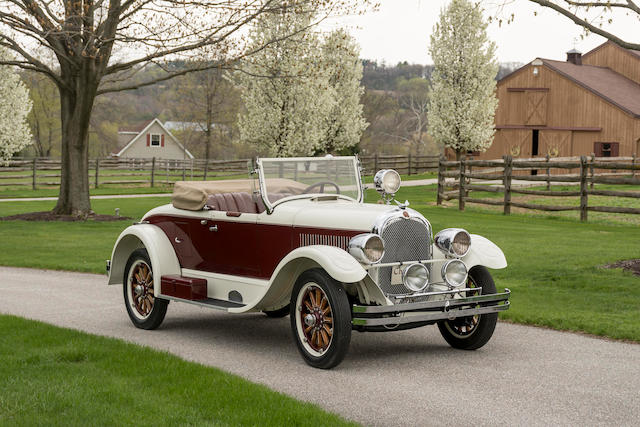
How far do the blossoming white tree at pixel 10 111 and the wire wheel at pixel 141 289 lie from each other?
119 ft

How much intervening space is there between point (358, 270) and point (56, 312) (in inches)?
172

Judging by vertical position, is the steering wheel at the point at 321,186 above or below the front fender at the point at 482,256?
above

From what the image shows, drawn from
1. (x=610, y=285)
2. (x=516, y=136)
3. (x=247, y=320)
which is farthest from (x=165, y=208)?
(x=516, y=136)

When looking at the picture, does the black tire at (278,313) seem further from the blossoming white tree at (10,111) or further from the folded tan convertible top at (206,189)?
the blossoming white tree at (10,111)

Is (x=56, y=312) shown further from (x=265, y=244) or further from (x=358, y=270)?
(x=358, y=270)

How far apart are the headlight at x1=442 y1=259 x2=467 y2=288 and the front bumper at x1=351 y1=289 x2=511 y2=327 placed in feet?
0.39

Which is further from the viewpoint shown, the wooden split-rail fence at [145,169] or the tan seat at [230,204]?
the wooden split-rail fence at [145,169]

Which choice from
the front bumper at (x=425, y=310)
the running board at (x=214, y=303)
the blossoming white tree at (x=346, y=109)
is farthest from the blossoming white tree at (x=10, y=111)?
the front bumper at (x=425, y=310)

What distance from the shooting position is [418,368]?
23.2 ft

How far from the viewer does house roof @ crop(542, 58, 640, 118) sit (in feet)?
161

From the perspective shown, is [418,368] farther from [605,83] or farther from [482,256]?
[605,83]

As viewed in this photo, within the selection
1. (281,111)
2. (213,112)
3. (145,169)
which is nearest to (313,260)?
(281,111)

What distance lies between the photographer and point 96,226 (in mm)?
21234

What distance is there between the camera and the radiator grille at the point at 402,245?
738 cm
